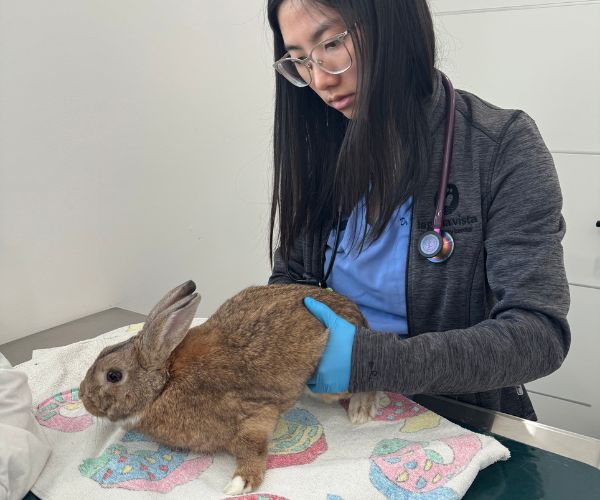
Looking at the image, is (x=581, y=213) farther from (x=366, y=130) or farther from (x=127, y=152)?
(x=127, y=152)

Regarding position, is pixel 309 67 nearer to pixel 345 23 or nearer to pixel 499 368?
pixel 345 23

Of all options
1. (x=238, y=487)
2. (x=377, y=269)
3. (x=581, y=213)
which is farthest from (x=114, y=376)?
(x=581, y=213)

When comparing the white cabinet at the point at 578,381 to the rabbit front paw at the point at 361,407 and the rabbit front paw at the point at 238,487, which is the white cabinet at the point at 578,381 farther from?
the rabbit front paw at the point at 238,487

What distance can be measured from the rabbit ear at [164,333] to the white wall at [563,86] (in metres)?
1.91

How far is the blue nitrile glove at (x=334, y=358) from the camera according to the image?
1.08 m

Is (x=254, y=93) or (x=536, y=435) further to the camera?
(x=254, y=93)

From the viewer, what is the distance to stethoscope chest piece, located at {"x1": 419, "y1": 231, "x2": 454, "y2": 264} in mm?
1211

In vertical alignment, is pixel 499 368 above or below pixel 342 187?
below

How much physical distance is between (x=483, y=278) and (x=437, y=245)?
0.48 ft

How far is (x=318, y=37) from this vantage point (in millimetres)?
1156

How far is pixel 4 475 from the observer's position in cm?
91

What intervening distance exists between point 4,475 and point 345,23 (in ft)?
3.55

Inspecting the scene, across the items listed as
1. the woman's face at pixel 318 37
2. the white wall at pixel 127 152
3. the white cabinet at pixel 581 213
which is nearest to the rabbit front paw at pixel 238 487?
the woman's face at pixel 318 37

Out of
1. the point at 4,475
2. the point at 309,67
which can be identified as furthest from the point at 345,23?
the point at 4,475
